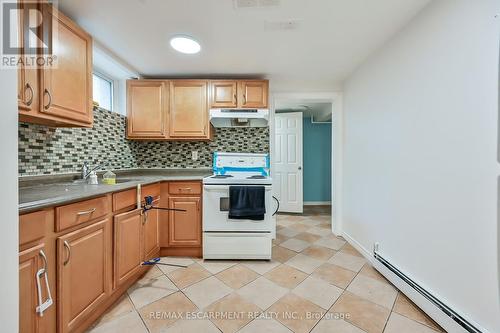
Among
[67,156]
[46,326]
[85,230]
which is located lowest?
[46,326]

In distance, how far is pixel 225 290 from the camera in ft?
5.14

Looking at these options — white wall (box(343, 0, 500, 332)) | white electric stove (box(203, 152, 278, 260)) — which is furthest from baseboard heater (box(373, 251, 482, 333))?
white electric stove (box(203, 152, 278, 260))

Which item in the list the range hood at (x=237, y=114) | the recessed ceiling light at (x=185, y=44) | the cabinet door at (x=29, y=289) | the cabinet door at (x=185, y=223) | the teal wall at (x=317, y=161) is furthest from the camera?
the teal wall at (x=317, y=161)

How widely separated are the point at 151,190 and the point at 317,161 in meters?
3.63

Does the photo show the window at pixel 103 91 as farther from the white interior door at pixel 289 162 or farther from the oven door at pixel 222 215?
the white interior door at pixel 289 162

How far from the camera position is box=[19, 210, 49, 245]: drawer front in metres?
0.83

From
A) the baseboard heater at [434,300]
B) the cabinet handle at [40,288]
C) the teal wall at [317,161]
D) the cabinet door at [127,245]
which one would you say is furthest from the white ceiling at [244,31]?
the teal wall at [317,161]

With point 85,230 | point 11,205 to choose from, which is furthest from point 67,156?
point 11,205

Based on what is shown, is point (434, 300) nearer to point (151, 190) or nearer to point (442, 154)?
point (442, 154)

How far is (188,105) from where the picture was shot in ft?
7.88

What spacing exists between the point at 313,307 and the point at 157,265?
1467mm

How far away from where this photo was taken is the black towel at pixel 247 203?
1.96 meters

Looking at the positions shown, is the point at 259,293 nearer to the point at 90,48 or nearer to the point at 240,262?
the point at 240,262

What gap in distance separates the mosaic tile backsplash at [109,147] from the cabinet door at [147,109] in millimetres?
148
